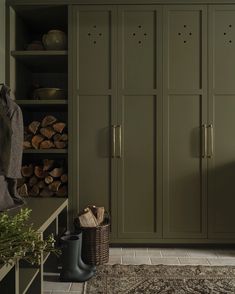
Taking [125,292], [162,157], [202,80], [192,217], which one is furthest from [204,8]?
[125,292]

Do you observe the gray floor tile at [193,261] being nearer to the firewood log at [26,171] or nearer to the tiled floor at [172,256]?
the tiled floor at [172,256]

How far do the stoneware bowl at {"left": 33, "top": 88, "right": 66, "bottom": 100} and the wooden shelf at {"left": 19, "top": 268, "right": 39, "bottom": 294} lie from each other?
1659 mm

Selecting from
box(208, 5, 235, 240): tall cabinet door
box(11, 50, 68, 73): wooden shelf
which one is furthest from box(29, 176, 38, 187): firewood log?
box(208, 5, 235, 240): tall cabinet door

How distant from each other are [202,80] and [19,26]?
1.72 m

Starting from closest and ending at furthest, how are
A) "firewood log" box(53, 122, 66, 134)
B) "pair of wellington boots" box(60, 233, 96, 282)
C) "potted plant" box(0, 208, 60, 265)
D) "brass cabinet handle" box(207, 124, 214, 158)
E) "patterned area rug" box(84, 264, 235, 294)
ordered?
"potted plant" box(0, 208, 60, 265), "patterned area rug" box(84, 264, 235, 294), "pair of wellington boots" box(60, 233, 96, 282), "brass cabinet handle" box(207, 124, 214, 158), "firewood log" box(53, 122, 66, 134)

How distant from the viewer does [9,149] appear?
6.79 feet

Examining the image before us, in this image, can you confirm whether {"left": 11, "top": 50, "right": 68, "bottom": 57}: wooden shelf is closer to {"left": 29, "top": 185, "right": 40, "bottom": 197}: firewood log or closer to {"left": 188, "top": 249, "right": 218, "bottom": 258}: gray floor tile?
{"left": 29, "top": 185, "right": 40, "bottom": 197}: firewood log

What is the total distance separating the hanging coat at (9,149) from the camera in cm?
208

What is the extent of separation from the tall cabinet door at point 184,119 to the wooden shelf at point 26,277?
1420 mm

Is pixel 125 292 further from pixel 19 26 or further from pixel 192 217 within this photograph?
pixel 19 26

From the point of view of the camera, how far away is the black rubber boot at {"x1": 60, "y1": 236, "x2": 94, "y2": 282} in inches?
85.7

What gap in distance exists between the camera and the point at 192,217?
2.87 metres

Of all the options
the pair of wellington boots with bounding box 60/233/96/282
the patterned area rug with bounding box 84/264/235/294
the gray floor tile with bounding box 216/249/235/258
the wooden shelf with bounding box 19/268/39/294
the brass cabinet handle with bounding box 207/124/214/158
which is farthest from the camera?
the brass cabinet handle with bounding box 207/124/214/158

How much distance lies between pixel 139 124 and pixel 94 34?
2.84 ft
